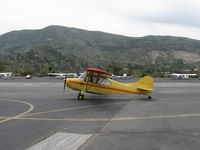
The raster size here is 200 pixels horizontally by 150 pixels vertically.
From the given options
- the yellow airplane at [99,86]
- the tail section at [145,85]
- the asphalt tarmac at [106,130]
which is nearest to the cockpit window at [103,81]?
the yellow airplane at [99,86]

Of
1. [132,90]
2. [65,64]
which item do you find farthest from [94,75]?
[65,64]

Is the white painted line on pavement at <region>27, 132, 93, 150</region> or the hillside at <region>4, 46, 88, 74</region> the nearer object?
the white painted line on pavement at <region>27, 132, 93, 150</region>

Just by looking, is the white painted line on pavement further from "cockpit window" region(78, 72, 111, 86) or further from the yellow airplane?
"cockpit window" region(78, 72, 111, 86)

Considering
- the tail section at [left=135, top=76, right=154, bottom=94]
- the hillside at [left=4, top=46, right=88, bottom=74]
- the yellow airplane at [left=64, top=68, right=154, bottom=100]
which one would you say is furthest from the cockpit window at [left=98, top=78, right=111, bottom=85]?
the hillside at [left=4, top=46, right=88, bottom=74]

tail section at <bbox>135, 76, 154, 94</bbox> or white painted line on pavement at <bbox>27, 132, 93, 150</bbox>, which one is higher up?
tail section at <bbox>135, 76, 154, 94</bbox>

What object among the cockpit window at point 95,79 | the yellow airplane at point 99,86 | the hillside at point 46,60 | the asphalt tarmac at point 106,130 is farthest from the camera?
the hillside at point 46,60

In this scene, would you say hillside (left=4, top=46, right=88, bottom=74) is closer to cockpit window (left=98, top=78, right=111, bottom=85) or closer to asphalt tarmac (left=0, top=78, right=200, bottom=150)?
cockpit window (left=98, top=78, right=111, bottom=85)

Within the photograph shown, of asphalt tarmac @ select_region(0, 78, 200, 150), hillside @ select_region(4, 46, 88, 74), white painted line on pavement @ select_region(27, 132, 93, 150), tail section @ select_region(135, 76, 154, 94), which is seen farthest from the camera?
hillside @ select_region(4, 46, 88, 74)

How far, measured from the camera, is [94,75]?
1911cm

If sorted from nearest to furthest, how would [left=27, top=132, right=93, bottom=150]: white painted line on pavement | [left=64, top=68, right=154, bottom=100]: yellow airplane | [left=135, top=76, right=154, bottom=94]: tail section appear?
[left=27, top=132, right=93, bottom=150]: white painted line on pavement < [left=64, top=68, right=154, bottom=100]: yellow airplane < [left=135, top=76, right=154, bottom=94]: tail section

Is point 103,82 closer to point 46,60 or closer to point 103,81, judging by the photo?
point 103,81

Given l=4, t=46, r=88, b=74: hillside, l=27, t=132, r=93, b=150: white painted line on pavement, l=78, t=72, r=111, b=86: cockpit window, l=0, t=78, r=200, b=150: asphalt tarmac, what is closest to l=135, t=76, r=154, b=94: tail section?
l=78, t=72, r=111, b=86: cockpit window

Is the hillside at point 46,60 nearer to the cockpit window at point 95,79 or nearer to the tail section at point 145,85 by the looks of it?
the cockpit window at point 95,79

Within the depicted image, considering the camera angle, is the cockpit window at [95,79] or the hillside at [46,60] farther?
the hillside at [46,60]
